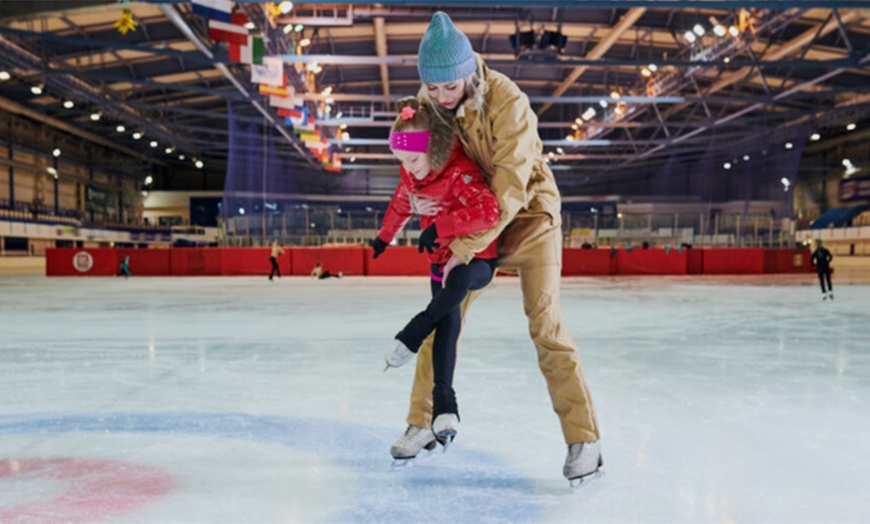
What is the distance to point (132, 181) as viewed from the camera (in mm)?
42719

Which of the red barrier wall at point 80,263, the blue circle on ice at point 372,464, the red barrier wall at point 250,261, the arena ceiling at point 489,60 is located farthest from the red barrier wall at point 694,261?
the blue circle on ice at point 372,464

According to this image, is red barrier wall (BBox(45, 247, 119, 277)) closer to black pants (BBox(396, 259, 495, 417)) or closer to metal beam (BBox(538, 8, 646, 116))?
metal beam (BBox(538, 8, 646, 116))

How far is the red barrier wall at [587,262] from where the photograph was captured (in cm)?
2083

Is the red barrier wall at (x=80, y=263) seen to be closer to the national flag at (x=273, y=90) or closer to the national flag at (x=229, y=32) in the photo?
the national flag at (x=273, y=90)

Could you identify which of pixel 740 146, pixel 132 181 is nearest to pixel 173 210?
pixel 132 181

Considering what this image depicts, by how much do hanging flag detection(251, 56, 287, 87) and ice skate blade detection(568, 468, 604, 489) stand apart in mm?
12704

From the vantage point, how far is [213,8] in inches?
388

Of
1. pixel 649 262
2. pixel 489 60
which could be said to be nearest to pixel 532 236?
pixel 489 60

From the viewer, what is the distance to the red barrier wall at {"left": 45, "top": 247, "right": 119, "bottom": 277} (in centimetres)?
2064

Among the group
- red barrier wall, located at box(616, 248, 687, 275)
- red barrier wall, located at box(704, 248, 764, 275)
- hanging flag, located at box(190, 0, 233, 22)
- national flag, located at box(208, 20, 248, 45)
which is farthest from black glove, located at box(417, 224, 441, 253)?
red barrier wall, located at box(704, 248, 764, 275)

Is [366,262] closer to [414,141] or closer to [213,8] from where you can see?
[213,8]

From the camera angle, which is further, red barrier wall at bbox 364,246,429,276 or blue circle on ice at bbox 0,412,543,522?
red barrier wall at bbox 364,246,429,276

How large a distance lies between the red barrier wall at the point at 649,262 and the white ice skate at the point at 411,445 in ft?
64.0

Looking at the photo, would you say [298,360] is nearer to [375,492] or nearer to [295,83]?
[375,492]
